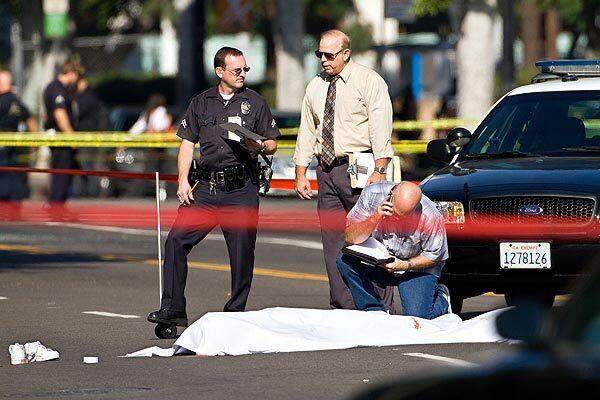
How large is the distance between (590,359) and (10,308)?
29.6 feet

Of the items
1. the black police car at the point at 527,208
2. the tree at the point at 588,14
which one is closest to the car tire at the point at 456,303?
the black police car at the point at 527,208

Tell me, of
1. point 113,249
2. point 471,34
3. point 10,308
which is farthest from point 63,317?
point 471,34

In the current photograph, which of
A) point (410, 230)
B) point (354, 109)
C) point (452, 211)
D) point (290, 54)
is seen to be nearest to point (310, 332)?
point (410, 230)

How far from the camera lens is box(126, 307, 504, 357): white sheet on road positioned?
10461mm

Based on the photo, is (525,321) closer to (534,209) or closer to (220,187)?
(534,209)

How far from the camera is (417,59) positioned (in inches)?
1534

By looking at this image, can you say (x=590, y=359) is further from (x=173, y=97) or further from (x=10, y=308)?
(x=173, y=97)

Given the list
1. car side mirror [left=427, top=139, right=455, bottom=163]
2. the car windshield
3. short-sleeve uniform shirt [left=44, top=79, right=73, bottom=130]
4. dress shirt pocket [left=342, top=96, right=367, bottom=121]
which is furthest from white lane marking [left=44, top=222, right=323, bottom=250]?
dress shirt pocket [left=342, top=96, right=367, bottom=121]

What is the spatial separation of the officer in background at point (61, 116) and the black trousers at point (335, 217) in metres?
10.0

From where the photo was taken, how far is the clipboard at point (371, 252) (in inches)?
442

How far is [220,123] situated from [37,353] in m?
2.15

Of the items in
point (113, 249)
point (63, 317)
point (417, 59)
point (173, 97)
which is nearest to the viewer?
point (63, 317)

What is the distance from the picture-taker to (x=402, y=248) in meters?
11.2

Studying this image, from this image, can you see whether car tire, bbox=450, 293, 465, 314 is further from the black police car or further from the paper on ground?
the paper on ground
